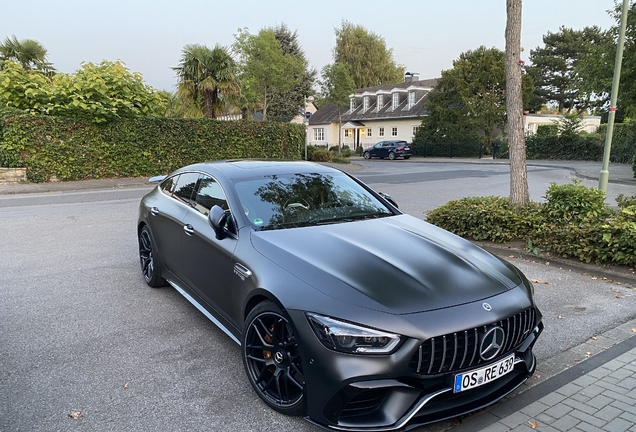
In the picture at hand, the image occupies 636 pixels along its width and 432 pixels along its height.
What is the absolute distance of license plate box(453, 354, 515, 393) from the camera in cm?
256

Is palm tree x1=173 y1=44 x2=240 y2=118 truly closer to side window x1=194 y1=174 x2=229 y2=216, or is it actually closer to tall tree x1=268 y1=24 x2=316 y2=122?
side window x1=194 y1=174 x2=229 y2=216

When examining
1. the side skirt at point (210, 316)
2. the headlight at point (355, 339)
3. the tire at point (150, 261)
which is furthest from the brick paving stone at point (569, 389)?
the tire at point (150, 261)

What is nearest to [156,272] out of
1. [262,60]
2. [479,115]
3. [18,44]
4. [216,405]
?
[216,405]

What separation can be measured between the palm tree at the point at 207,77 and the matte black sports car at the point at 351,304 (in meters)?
19.9

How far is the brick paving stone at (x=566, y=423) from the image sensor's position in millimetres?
2811

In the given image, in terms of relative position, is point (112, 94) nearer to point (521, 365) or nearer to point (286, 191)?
point (286, 191)

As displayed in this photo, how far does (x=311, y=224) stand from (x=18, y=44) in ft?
89.4

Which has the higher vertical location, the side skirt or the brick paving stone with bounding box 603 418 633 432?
the side skirt

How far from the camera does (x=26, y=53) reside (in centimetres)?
2456

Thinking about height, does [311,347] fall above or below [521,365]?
above

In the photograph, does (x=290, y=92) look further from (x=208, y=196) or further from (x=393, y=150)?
(x=208, y=196)

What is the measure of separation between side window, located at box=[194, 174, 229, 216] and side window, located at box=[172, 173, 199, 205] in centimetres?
14

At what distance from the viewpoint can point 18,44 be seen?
2431cm

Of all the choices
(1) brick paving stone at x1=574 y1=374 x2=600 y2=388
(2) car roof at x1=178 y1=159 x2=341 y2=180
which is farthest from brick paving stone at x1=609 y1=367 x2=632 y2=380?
(2) car roof at x1=178 y1=159 x2=341 y2=180
